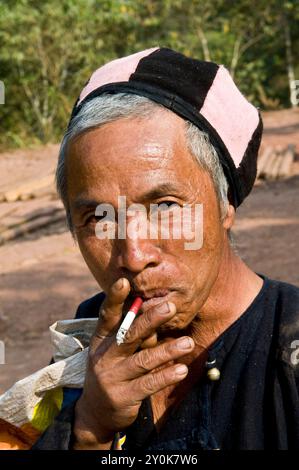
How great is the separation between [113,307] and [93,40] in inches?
676

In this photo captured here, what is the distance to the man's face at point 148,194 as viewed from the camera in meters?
1.65

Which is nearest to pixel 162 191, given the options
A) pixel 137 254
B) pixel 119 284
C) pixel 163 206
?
pixel 163 206

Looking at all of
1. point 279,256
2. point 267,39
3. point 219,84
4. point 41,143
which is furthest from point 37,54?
point 219,84

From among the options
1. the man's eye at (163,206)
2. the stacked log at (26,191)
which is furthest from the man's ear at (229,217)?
the stacked log at (26,191)

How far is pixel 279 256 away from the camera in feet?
23.5

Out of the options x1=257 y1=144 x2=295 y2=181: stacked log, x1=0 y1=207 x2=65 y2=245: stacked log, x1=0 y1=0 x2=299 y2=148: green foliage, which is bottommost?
x1=0 y1=207 x2=65 y2=245: stacked log

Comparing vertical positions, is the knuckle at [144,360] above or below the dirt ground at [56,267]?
above

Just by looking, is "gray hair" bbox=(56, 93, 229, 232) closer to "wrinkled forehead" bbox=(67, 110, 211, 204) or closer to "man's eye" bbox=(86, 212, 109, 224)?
"wrinkled forehead" bbox=(67, 110, 211, 204)

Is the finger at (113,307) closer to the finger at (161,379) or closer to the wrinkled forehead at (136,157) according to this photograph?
the finger at (161,379)

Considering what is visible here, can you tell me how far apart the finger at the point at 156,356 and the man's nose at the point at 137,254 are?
0.74 feet

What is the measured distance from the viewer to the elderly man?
5.28 ft

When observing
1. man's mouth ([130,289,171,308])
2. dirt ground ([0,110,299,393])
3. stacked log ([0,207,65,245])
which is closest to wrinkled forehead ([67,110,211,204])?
man's mouth ([130,289,171,308])

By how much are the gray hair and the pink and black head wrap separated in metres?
0.02

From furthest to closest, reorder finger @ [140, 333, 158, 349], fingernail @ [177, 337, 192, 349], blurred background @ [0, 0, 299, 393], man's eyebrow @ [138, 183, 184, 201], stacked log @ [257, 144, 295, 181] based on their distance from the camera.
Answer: stacked log @ [257, 144, 295, 181] → blurred background @ [0, 0, 299, 393] → man's eyebrow @ [138, 183, 184, 201] → finger @ [140, 333, 158, 349] → fingernail @ [177, 337, 192, 349]
